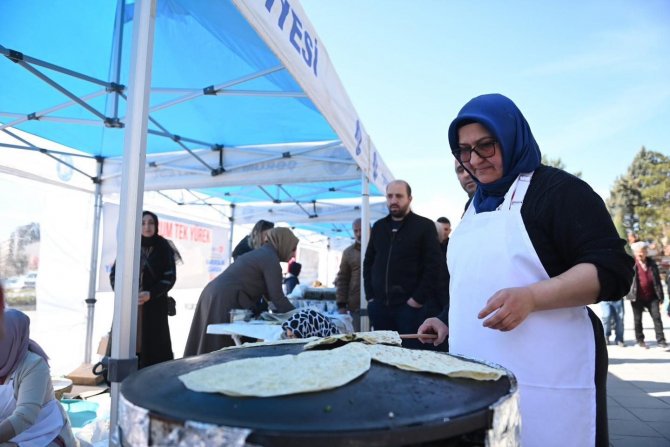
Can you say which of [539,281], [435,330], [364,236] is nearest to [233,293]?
[364,236]

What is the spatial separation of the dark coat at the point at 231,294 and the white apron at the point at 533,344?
200 centimetres

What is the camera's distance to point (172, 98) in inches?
162

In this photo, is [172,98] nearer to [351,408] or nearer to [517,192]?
[517,192]

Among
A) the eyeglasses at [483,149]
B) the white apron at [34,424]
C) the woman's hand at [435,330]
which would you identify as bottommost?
the white apron at [34,424]

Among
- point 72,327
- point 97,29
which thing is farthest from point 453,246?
point 72,327

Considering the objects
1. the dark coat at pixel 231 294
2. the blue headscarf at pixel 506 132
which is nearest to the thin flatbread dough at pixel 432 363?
the blue headscarf at pixel 506 132

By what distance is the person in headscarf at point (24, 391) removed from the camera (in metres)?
1.69

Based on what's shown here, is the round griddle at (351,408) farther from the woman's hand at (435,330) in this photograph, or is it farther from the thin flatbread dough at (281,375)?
the woman's hand at (435,330)

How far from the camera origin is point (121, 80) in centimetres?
373

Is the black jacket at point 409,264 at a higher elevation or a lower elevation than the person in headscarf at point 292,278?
higher

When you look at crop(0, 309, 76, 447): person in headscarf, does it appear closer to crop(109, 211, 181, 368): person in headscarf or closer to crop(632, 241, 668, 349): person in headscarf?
crop(109, 211, 181, 368): person in headscarf

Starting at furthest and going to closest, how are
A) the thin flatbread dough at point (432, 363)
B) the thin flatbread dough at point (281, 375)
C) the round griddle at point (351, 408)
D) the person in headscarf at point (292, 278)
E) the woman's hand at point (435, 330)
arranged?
the person in headscarf at point (292, 278), the woman's hand at point (435, 330), the thin flatbread dough at point (432, 363), the thin flatbread dough at point (281, 375), the round griddle at point (351, 408)

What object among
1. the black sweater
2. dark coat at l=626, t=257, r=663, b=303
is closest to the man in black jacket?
the black sweater

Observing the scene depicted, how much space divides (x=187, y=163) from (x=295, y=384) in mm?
5080
